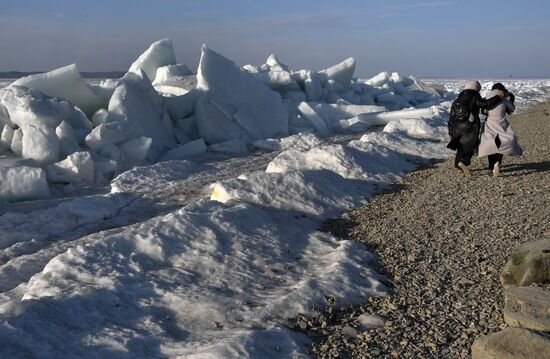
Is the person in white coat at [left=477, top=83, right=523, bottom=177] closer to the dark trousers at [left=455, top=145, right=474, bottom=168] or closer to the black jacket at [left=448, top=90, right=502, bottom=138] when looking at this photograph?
the black jacket at [left=448, top=90, right=502, bottom=138]

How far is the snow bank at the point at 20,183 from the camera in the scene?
24.1ft

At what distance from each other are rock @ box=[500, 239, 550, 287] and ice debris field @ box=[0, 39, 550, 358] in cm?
87

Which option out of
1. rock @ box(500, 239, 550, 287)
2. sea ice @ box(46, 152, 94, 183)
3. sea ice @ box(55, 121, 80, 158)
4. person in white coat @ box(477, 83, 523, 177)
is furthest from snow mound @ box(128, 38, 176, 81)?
rock @ box(500, 239, 550, 287)

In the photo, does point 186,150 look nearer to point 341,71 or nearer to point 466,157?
point 466,157

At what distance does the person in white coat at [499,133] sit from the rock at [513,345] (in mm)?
4619

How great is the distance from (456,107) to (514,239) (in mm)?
2745

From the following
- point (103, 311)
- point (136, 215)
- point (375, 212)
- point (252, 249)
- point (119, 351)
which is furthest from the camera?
point (136, 215)

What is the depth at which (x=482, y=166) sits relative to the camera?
8062 millimetres

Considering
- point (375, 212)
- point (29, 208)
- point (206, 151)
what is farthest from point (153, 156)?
point (375, 212)

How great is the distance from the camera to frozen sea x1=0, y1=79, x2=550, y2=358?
308cm

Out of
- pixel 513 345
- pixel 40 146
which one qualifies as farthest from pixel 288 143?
pixel 513 345

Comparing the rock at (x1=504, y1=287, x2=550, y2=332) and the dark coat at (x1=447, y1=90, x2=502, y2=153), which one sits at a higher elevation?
the dark coat at (x1=447, y1=90, x2=502, y2=153)

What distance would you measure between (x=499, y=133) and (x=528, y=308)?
416 centimetres

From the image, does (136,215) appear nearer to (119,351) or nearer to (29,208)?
(29,208)
